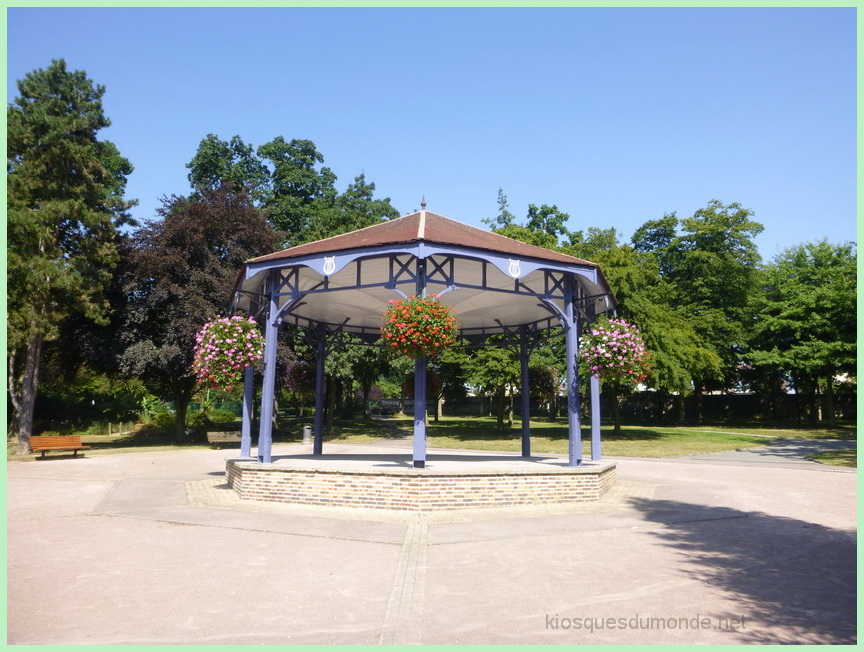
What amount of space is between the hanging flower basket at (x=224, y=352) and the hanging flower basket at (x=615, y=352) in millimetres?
7045

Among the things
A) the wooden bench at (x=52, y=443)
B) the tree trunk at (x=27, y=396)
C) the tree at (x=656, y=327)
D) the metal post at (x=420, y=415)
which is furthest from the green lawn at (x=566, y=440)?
the metal post at (x=420, y=415)

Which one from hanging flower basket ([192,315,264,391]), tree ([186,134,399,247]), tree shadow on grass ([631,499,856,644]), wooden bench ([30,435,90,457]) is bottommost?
tree shadow on grass ([631,499,856,644])

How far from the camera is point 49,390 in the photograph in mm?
32906

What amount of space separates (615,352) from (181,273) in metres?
20.1

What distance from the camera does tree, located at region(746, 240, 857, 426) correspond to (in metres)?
32.4

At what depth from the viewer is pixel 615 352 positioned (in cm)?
1170

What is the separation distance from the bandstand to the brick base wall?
0.16ft

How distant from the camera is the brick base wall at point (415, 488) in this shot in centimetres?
1002

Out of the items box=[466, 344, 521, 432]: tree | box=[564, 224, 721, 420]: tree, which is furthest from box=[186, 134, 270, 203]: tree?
box=[564, 224, 721, 420]: tree

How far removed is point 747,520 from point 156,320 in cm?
2465

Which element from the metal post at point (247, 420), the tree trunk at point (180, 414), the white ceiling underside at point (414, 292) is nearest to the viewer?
the white ceiling underside at point (414, 292)

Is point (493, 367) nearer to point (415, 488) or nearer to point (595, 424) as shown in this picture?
point (595, 424)

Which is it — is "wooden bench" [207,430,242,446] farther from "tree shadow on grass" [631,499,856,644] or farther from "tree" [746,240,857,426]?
"tree" [746,240,857,426]

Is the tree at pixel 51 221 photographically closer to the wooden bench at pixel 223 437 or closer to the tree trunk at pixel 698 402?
the wooden bench at pixel 223 437
